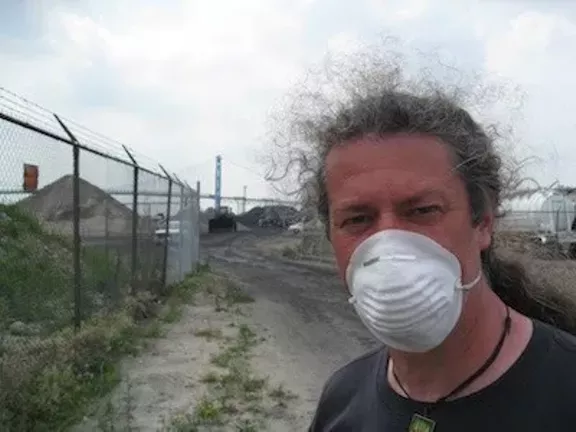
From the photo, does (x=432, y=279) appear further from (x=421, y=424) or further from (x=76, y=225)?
(x=76, y=225)

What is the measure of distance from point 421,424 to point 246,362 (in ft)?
22.7

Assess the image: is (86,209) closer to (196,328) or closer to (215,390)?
(196,328)

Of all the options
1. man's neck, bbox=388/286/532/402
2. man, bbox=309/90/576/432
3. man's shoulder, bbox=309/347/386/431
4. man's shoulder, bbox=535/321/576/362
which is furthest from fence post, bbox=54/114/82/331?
man's shoulder, bbox=535/321/576/362

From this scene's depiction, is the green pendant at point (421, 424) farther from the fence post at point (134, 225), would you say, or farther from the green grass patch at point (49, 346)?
the fence post at point (134, 225)

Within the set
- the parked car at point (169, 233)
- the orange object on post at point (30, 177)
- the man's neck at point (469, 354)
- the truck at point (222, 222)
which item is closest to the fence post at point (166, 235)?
the parked car at point (169, 233)

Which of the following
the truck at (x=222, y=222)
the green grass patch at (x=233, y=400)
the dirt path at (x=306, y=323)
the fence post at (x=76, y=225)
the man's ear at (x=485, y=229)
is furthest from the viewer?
Result: the truck at (x=222, y=222)

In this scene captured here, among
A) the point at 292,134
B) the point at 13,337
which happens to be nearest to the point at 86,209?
the point at 13,337

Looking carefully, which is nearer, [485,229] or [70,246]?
[485,229]

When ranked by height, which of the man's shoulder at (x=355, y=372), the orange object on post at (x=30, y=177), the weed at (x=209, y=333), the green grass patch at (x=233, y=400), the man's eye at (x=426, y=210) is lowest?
the green grass patch at (x=233, y=400)

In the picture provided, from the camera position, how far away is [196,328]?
1082 cm

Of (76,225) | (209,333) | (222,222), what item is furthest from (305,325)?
(222,222)

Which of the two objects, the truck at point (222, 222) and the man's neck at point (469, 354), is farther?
the truck at point (222, 222)

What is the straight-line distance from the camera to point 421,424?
5.36ft

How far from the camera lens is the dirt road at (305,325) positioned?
7.89m
